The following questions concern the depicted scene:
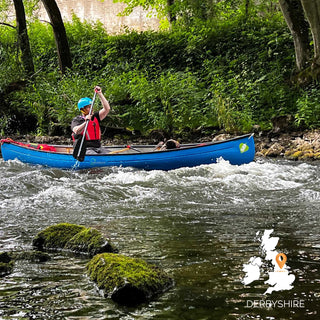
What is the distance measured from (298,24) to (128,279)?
38.2 ft

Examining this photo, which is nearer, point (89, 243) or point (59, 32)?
point (89, 243)

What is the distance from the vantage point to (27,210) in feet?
20.1

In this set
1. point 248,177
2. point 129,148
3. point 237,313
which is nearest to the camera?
point 237,313

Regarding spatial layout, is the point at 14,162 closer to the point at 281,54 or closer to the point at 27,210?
the point at 27,210

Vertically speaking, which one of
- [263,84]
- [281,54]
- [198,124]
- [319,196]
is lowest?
[319,196]

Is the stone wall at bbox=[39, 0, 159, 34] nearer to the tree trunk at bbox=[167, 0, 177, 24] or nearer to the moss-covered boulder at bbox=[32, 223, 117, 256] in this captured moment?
the tree trunk at bbox=[167, 0, 177, 24]

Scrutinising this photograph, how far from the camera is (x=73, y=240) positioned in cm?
421

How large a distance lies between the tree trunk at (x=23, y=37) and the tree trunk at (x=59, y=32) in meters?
1.30

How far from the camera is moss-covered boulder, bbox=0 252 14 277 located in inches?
140

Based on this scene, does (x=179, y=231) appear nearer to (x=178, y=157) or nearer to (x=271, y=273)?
(x=271, y=273)

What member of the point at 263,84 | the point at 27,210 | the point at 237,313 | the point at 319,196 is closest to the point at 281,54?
the point at 263,84

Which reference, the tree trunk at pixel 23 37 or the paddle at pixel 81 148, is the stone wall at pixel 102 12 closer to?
the tree trunk at pixel 23 37

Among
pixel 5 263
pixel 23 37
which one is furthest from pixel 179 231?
pixel 23 37

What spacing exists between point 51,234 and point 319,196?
12.4 feet
